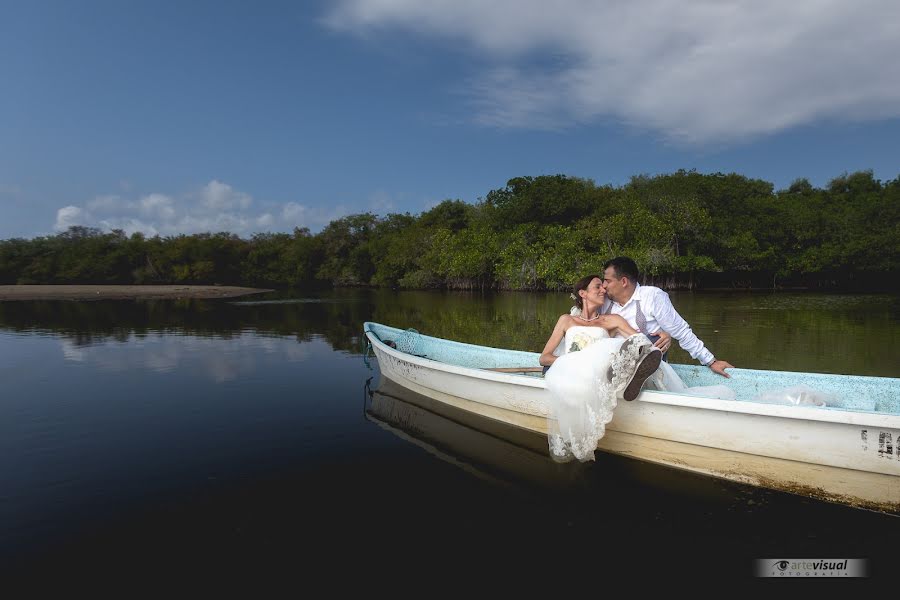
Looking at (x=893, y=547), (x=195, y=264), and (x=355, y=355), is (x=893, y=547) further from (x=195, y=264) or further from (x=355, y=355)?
(x=195, y=264)

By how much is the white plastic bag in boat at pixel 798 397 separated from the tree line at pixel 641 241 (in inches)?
1210

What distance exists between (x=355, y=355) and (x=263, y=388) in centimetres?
349

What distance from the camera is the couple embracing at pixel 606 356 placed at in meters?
4.74

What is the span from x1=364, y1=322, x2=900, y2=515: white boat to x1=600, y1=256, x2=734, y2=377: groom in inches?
26.4

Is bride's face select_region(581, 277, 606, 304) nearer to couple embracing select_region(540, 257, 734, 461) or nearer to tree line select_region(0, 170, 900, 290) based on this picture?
couple embracing select_region(540, 257, 734, 461)

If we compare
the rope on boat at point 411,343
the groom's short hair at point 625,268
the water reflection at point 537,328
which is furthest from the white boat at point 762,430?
the water reflection at point 537,328

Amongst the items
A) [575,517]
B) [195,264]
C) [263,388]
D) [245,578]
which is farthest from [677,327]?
[195,264]

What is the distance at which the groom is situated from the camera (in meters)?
5.50

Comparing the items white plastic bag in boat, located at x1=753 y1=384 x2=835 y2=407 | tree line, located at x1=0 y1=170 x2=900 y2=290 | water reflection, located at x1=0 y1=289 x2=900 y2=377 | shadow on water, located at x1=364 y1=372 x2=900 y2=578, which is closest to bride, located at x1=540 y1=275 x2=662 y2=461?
shadow on water, located at x1=364 y1=372 x2=900 y2=578

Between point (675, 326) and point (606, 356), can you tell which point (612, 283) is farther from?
point (606, 356)

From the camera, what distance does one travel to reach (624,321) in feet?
18.0

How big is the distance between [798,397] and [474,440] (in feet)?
11.1

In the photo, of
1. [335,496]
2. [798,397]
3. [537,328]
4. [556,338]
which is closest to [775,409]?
[798,397]

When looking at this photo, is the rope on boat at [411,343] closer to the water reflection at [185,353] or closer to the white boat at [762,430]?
the water reflection at [185,353]
